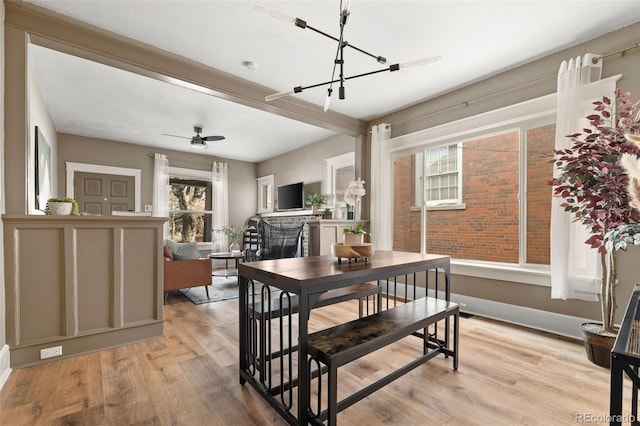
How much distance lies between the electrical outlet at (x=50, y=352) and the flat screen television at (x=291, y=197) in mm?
4435

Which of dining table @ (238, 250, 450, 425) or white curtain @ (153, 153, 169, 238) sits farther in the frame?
white curtain @ (153, 153, 169, 238)

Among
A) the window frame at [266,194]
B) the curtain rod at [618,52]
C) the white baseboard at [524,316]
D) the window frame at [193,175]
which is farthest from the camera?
the window frame at [266,194]

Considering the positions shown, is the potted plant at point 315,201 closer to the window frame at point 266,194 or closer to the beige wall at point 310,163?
the beige wall at point 310,163

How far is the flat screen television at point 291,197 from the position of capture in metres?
6.29

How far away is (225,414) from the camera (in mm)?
1629

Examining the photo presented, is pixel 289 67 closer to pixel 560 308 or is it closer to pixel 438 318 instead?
pixel 438 318

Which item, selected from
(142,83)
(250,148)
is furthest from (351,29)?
(250,148)

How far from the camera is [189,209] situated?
7.07 m

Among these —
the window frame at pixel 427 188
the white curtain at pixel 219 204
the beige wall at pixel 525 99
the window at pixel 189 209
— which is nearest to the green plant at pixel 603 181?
the beige wall at pixel 525 99

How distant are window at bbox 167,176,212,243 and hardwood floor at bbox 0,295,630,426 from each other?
4729mm

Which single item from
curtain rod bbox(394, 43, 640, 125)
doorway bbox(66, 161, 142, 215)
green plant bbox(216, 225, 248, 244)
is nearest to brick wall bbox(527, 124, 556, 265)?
curtain rod bbox(394, 43, 640, 125)

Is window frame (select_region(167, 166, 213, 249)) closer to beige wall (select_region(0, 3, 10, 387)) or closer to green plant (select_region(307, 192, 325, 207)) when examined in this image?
green plant (select_region(307, 192, 325, 207))

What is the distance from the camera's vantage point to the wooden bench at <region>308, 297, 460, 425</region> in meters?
1.34

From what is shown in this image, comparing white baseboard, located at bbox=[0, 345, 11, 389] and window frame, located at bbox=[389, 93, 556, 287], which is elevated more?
window frame, located at bbox=[389, 93, 556, 287]
